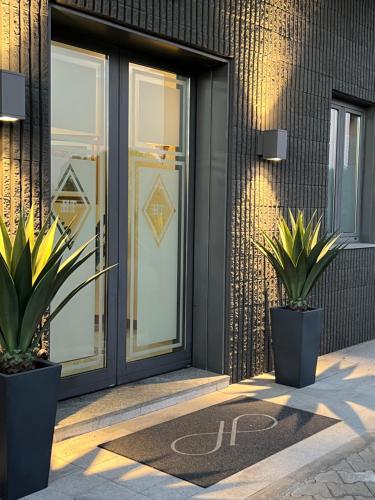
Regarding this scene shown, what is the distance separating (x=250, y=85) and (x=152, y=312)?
1847 mm

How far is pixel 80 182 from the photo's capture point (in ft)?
12.6

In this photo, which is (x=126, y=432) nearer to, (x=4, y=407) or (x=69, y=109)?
(x=4, y=407)

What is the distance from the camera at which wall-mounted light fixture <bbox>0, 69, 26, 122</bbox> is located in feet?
9.43

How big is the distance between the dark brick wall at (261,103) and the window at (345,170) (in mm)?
285

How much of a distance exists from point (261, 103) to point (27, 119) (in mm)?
Result: 2113

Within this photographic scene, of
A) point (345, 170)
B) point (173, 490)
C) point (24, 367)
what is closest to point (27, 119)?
point (24, 367)

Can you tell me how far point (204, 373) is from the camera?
4.52m

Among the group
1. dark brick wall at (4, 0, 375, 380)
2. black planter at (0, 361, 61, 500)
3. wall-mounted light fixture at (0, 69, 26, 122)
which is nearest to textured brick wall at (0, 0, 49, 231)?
dark brick wall at (4, 0, 375, 380)

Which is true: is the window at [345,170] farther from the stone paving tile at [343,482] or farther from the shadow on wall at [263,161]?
the stone paving tile at [343,482]

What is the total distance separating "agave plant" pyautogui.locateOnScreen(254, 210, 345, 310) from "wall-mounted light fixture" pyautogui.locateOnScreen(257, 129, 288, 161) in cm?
51

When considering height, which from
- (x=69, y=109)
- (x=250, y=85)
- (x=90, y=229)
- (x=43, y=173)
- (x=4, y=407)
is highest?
(x=250, y=85)

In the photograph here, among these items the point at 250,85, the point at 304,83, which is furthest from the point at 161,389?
the point at 304,83

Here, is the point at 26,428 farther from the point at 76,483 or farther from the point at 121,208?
the point at 121,208

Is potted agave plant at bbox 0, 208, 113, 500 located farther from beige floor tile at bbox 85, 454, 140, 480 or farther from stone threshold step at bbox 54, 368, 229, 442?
stone threshold step at bbox 54, 368, 229, 442
